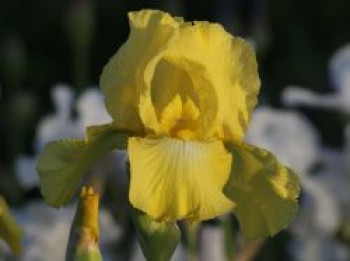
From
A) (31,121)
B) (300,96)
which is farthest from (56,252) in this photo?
(31,121)

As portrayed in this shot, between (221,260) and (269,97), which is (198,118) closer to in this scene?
(221,260)

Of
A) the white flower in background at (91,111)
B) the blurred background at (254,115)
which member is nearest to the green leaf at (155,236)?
the blurred background at (254,115)

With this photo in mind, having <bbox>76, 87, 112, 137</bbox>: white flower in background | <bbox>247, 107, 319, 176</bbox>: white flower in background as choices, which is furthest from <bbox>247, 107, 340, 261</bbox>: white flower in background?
<bbox>76, 87, 112, 137</bbox>: white flower in background

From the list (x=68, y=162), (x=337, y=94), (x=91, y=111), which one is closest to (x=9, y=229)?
(x=68, y=162)

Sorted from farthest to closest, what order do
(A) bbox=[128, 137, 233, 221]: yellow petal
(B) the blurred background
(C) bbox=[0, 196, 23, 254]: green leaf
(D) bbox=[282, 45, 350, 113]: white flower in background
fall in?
(D) bbox=[282, 45, 350, 113]: white flower in background < (B) the blurred background < (C) bbox=[0, 196, 23, 254]: green leaf < (A) bbox=[128, 137, 233, 221]: yellow petal

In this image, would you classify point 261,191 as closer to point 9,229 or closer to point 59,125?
point 9,229

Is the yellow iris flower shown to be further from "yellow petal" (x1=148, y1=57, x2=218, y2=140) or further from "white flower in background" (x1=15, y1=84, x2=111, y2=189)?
"white flower in background" (x1=15, y1=84, x2=111, y2=189)
